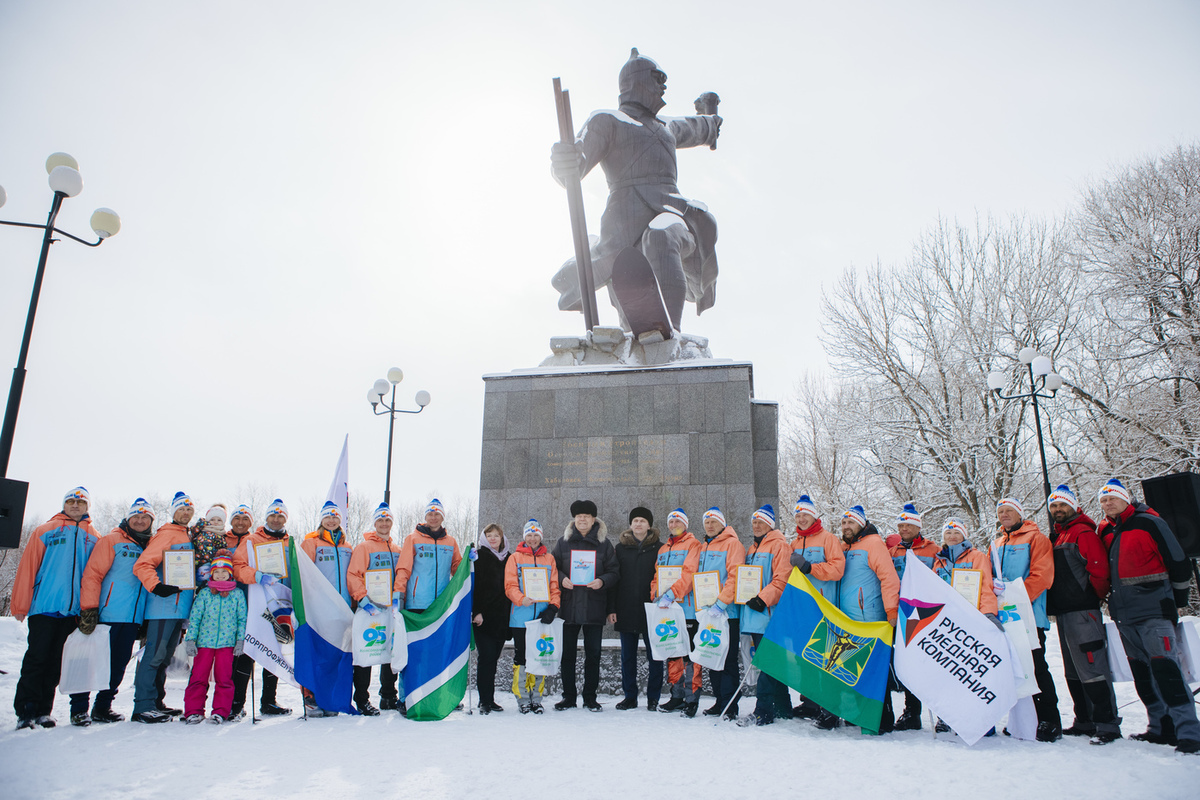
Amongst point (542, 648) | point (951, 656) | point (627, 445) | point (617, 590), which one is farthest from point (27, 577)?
point (951, 656)

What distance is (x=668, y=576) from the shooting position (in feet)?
22.4

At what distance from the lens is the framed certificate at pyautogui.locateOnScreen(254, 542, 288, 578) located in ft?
21.9

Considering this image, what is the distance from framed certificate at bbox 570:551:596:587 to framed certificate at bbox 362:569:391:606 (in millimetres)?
1634

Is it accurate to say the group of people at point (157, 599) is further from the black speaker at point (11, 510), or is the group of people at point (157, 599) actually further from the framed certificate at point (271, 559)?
the black speaker at point (11, 510)

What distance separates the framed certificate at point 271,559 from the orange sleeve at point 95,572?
3.58 feet

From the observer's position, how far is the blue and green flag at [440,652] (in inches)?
258

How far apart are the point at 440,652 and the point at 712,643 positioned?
235 centimetres

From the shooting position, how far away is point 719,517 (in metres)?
6.94

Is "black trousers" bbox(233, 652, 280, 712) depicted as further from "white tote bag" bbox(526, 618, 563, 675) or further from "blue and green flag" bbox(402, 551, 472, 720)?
"white tote bag" bbox(526, 618, 563, 675)

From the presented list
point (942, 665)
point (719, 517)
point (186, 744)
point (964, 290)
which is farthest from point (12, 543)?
point (964, 290)

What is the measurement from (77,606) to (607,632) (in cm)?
485

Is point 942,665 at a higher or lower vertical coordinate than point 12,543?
lower

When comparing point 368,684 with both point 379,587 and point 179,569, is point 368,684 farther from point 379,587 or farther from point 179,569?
point 179,569

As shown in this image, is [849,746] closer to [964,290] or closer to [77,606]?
[77,606]
